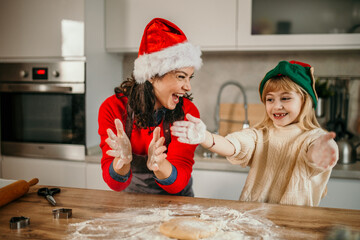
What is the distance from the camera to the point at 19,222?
835mm

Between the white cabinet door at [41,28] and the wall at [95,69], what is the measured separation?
0.06 m

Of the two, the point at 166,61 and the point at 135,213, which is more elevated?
the point at 166,61

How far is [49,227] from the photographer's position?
84cm

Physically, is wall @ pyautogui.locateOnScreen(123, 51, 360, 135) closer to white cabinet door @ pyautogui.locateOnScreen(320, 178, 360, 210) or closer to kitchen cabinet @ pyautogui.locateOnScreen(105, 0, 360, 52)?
kitchen cabinet @ pyautogui.locateOnScreen(105, 0, 360, 52)

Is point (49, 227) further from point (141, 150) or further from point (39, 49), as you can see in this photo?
point (39, 49)

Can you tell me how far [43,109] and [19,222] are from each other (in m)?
1.27

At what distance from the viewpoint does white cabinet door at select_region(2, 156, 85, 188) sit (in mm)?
1900

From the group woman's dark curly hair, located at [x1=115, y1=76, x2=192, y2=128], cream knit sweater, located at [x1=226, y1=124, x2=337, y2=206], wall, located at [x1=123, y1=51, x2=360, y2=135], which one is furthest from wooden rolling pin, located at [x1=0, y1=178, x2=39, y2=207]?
wall, located at [x1=123, y1=51, x2=360, y2=135]

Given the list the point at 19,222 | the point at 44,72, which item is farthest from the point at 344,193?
the point at 44,72

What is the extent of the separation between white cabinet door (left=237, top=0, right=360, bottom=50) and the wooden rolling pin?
4.33ft

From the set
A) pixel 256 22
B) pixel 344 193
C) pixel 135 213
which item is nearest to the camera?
pixel 135 213

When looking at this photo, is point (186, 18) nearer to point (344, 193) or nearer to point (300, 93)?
point (300, 93)

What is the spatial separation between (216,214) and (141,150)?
38cm

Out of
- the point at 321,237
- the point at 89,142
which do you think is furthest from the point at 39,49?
the point at 321,237
